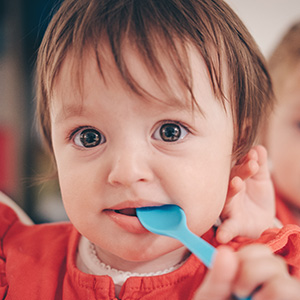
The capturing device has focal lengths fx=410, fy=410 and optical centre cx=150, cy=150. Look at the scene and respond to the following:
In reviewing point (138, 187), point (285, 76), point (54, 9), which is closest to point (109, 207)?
point (138, 187)

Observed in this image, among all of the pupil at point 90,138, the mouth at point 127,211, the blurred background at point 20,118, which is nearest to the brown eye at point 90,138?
the pupil at point 90,138

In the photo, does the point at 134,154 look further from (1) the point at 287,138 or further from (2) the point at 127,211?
(1) the point at 287,138

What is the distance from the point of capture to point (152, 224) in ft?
1.84

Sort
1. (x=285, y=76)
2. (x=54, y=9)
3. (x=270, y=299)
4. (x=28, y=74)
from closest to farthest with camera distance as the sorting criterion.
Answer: (x=270, y=299) → (x=54, y=9) → (x=285, y=76) → (x=28, y=74)

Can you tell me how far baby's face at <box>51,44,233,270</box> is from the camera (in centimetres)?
55

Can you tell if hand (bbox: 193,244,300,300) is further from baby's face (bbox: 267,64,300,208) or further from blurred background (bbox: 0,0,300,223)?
blurred background (bbox: 0,0,300,223)

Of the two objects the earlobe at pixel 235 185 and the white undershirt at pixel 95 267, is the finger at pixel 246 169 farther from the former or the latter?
the white undershirt at pixel 95 267

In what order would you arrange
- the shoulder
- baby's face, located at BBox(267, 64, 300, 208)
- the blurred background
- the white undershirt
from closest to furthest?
the white undershirt → the shoulder → baby's face, located at BBox(267, 64, 300, 208) → the blurred background

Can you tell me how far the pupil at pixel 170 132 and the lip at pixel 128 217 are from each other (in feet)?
0.31

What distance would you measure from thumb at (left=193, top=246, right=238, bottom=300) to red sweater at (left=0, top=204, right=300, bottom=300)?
237 mm

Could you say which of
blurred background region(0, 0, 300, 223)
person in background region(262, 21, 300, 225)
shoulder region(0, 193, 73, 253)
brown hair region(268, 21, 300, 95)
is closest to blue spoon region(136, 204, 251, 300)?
shoulder region(0, 193, 73, 253)

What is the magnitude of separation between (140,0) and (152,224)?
32cm

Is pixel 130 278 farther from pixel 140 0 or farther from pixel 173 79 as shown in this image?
pixel 140 0

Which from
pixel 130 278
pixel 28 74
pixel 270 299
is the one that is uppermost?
pixel 270 299
